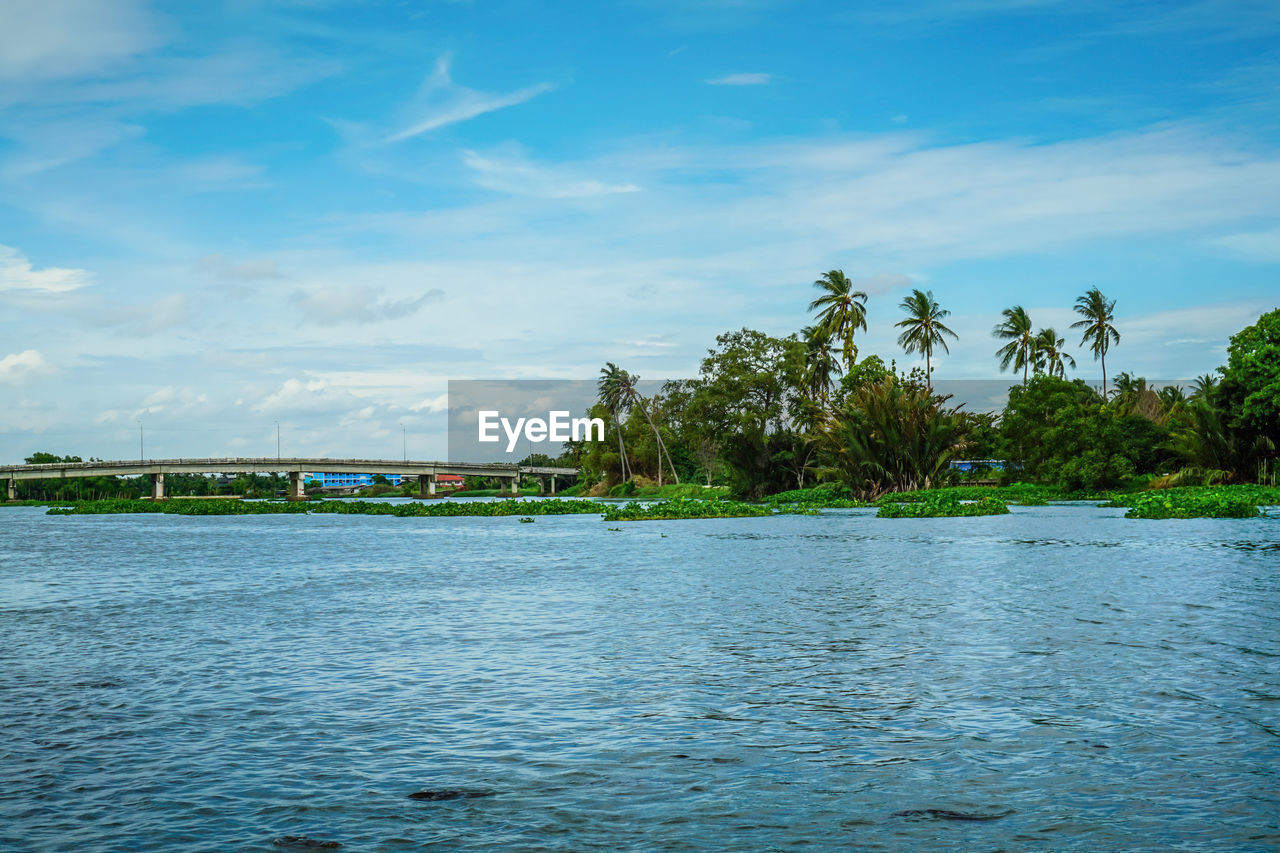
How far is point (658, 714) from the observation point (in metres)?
10.8

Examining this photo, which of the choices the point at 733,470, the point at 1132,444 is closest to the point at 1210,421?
the point at 1132,444

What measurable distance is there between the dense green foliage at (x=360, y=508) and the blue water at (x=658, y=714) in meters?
54.6

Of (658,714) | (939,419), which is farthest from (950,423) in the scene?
(658,714)

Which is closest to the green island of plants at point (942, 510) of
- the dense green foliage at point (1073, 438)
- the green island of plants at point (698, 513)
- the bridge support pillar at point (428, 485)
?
the green island of plants at point (698, 513)

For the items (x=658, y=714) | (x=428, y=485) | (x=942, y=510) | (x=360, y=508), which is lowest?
(x=360, y=508)

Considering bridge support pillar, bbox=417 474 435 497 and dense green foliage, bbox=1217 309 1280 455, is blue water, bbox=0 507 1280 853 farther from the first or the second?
bridge support pillar, bbox=417 474 435 497

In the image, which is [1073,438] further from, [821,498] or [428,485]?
[428,485]

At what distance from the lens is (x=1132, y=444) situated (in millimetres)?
79812

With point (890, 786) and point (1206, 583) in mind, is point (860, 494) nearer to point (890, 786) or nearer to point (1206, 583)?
point (1206, 583)

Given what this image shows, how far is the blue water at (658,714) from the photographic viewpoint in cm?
738

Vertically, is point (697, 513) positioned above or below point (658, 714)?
below

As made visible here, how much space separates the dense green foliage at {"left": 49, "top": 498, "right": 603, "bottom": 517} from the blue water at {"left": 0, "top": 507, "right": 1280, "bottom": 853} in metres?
54.6

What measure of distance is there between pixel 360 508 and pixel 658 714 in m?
84.6

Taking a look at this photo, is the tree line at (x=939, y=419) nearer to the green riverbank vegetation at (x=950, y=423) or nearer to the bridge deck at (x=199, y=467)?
the green riverbank vegetation at (x=950, y=423)
